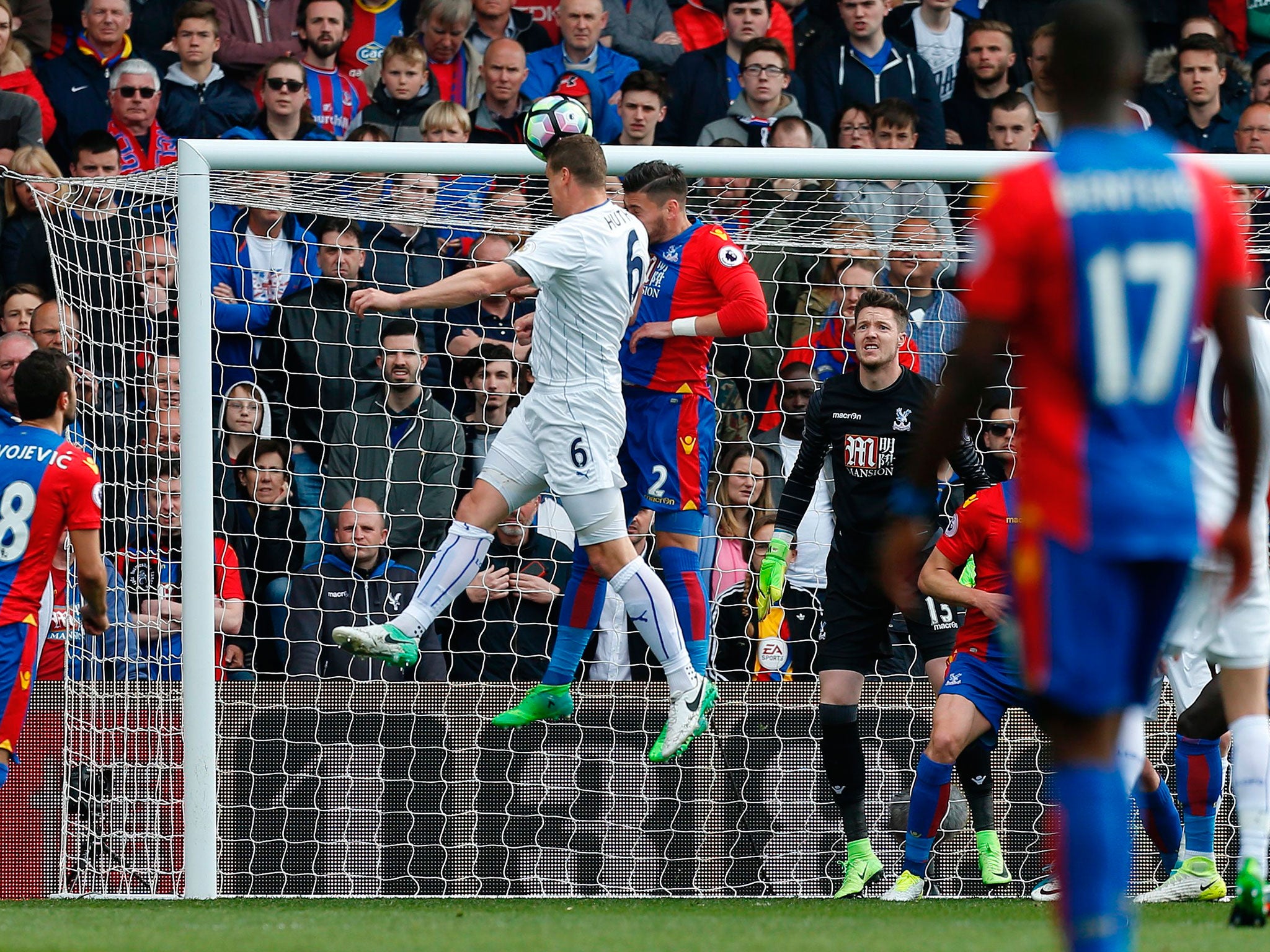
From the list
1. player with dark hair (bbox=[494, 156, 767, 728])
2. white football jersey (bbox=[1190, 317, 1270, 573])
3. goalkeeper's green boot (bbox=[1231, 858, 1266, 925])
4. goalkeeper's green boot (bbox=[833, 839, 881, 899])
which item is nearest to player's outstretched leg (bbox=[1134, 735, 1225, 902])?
goalkeeper's green boot (bbox=[833, 839, 881, 899])

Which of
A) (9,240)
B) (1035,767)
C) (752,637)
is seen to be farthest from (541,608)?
(9,240)

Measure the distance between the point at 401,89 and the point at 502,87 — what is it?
2.23 ft

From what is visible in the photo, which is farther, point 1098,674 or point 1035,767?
point 1035,767

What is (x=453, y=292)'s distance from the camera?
22.0 feet

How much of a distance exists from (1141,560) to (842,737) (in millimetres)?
4753

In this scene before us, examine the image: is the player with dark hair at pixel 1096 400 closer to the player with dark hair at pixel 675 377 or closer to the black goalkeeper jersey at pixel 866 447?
the player with dark hair at pixel 675 377

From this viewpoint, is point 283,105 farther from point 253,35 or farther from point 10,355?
point 10,355

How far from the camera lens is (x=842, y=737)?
25.9ft

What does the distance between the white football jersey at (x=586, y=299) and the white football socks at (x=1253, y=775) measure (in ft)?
9.86

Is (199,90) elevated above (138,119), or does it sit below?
above

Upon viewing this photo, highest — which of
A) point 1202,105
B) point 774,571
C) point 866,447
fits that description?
point 1202,105

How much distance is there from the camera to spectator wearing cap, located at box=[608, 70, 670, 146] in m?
10.7

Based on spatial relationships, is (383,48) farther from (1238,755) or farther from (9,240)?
(1238,755)

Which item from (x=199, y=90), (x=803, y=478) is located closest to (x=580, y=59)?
(x=199, y=90)
